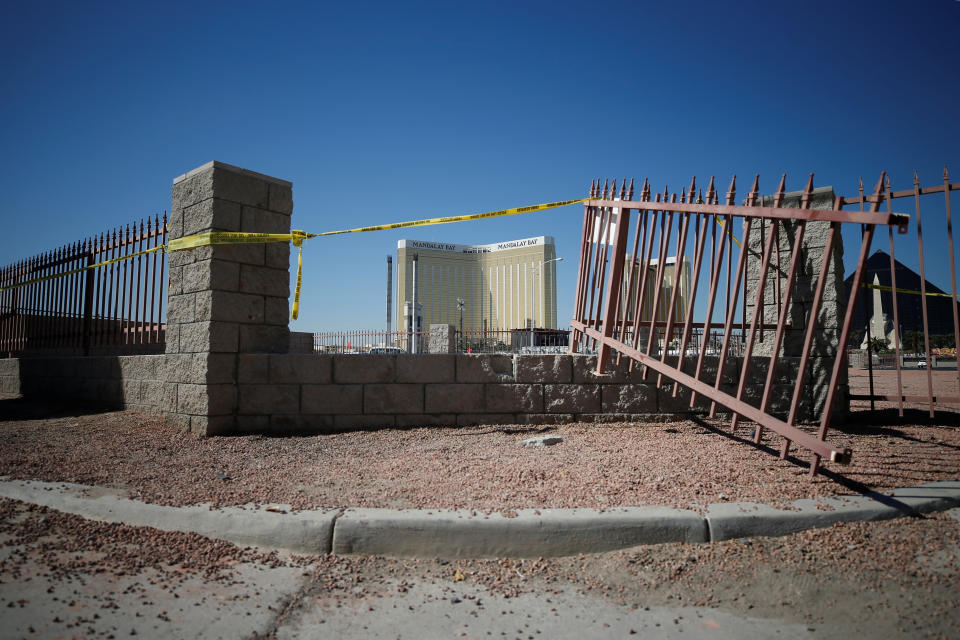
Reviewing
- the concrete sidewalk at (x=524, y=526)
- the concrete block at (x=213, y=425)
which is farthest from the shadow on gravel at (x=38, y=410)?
the concrete sidewalk at (x=524, y=526)

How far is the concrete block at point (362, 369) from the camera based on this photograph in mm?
5949

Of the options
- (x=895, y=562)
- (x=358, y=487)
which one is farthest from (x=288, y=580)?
(x=895, y=562)

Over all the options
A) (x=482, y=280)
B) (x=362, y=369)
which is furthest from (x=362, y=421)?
(x=482, y=280)

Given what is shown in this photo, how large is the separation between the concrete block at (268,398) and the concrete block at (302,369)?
0.09 metres

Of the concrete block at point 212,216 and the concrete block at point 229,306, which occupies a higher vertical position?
the concrete block at point 212,216

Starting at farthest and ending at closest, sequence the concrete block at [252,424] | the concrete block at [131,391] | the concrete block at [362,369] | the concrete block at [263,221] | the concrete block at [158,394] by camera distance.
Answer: the concrete block at [131,391] → the concrete block at [263,221] → the concrete block at [158,394] → the concrete block at [362,369] → the concrete block at [252,424]

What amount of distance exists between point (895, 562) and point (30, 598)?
4242 mm

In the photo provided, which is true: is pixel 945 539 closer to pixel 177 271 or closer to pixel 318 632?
pixel 318 632

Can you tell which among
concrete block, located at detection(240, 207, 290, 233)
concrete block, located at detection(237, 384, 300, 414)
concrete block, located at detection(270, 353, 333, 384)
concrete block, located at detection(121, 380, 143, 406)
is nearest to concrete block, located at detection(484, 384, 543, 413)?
concrete block, located at detection(270, 353, 333, 384)

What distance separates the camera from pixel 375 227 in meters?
6.57

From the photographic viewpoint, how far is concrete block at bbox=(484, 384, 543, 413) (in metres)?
5.93

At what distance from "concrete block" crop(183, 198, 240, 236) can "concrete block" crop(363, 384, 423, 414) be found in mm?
2489

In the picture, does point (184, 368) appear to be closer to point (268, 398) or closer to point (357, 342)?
point (268, 398)

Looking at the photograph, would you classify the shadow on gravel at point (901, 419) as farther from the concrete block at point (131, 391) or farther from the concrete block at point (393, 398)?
the concrete block at point (131, 391)
